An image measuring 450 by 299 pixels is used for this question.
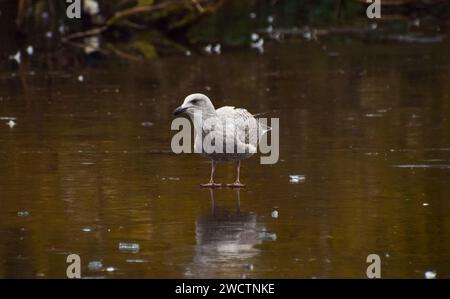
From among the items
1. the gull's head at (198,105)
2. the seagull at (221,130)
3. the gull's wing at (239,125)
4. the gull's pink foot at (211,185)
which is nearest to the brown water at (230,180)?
the gull's pink foot at (211,185)

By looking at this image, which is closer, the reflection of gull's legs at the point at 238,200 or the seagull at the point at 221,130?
the reflection of gull's legs at the point at 238,200

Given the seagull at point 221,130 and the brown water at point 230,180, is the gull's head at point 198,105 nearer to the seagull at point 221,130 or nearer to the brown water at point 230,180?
the seagull at point 221,130

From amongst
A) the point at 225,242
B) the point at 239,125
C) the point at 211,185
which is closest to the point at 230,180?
the point at 211,185

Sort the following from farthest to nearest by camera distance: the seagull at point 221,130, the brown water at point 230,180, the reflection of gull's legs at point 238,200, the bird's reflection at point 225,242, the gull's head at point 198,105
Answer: the gull's head at point 198,105 < the seagull at point 221,130 < the reflection of gull's legs at point 238,200 < the brown water at point 230,180 < the bird's reflection at point 225,242

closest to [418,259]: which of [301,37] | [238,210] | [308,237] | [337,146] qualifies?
[308,237]

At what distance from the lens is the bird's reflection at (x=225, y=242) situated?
9.28 m

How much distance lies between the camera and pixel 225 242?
1020 centimetres

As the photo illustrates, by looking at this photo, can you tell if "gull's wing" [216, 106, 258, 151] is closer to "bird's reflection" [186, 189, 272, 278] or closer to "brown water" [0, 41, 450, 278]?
"brown water" [0, 41, 450, 278]

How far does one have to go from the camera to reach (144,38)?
102 ft

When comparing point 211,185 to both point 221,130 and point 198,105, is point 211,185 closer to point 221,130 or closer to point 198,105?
point 221,130

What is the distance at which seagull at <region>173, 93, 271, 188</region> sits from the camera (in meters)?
12.3

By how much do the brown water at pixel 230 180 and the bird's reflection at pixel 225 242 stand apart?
2cm

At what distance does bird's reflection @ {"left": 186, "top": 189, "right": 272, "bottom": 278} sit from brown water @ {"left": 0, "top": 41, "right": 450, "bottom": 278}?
17mm
